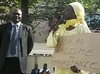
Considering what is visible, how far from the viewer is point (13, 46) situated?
7898 mm

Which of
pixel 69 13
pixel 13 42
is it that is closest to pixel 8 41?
pixel 13 42

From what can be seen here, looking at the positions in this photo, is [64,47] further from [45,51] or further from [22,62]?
[45,51]

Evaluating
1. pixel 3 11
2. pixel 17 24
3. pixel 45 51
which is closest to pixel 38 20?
pixel 45 51

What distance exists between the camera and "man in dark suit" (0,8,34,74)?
25.8ft

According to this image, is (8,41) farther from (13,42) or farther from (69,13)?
(69,13)

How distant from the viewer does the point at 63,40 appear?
272 inches

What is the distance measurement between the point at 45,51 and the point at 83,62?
22.1 m

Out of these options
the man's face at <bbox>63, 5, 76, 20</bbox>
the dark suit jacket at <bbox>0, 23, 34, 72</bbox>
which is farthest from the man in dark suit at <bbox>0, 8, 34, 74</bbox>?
the man's face at <bbox>63, 5, 76, 20</bbox>

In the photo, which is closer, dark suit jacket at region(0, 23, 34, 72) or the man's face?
the man's face

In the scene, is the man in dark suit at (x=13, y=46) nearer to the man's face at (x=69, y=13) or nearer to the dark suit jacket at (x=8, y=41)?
the dark suit jacket at (x=8, y=41)

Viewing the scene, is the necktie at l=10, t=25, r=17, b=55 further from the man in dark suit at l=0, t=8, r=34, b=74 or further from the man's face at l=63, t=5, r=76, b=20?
the man's face at l=63, t=5, r=76, b=20

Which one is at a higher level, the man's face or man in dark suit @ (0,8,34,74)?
the man's face

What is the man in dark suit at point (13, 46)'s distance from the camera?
785cm

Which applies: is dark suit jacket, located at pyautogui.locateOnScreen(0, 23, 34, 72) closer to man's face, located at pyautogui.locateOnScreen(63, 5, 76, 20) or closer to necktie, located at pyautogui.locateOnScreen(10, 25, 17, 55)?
necktie, located at pyautogui.locateOnScreen(10, 25, 17, 55)
